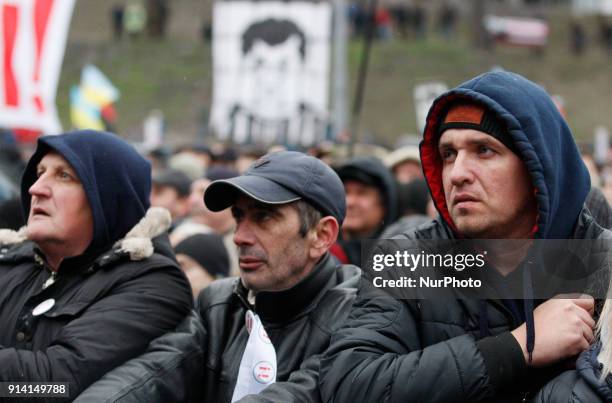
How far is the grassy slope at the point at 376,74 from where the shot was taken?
36.8 m

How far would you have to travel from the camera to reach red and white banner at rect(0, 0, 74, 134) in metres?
6.92

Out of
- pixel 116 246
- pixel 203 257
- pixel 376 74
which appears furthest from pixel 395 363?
pixel 376 74

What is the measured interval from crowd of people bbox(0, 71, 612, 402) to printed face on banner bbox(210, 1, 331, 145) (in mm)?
10471

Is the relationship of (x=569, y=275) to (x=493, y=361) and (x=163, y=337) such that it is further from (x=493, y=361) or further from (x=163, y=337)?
(x=163, y=337)

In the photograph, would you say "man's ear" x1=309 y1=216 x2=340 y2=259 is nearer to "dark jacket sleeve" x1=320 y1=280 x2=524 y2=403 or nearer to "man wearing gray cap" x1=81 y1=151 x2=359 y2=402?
"man wearing gray cap" x1=81 y1=151 x2=359 y2=402

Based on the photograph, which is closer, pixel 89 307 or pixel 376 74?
pixel 89 307

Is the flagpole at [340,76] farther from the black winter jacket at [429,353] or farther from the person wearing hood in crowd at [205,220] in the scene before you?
the black winter jacket at [429,353]

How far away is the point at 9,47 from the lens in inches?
278

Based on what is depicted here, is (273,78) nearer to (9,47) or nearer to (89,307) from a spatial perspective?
(9,47)

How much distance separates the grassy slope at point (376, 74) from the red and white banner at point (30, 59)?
1046 inches

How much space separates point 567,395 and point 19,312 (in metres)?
1.86

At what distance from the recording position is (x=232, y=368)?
143 inches

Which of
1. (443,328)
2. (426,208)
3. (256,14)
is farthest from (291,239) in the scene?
(256,14)

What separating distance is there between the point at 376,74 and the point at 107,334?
3693cm
